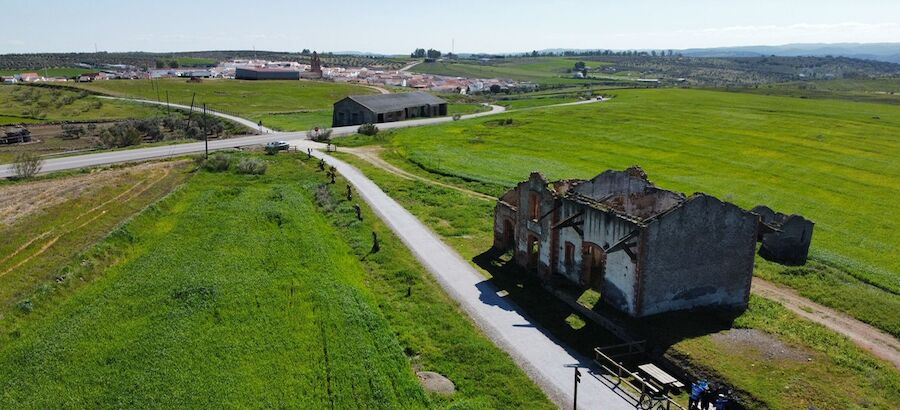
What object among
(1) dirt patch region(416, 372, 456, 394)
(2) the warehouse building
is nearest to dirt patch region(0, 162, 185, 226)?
(1) dirt patch region(416, 372, 456, 394)

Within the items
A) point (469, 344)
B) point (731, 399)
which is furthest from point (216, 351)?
point (731, 399)

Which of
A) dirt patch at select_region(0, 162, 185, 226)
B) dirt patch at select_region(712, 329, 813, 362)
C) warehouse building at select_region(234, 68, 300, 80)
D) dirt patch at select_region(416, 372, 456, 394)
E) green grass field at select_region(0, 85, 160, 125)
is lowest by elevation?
dirt patch at select_region(416, 372, 456, 394)

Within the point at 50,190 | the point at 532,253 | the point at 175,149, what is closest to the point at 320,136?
the point at 175,149

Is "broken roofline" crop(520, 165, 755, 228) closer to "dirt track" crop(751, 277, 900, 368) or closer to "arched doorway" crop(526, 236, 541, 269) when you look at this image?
"arched doorway" crop(526, 236, 541, 269)

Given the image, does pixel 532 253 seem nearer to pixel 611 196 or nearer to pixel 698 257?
pixel 611 196

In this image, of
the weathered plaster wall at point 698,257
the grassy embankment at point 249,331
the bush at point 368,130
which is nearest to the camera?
the grassy embankment at point 249,331

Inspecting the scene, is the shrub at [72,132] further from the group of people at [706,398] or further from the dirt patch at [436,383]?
the group of people at [706,398]

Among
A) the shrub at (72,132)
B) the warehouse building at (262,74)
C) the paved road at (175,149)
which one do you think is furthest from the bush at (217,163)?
the warehouse building at (262,74)
